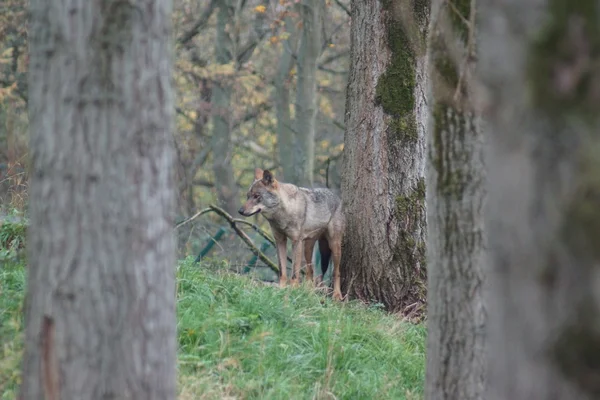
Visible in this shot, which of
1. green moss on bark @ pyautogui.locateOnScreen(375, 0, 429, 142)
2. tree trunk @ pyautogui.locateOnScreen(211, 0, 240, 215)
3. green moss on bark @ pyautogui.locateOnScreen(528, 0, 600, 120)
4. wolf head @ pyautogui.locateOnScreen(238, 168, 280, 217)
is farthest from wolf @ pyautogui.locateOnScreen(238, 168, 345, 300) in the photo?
tree trunk @ pyautogui.locateOnScreen(211, 0, 240, 215)

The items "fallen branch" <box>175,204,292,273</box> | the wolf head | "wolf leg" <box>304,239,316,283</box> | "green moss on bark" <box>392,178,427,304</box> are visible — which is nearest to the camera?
"green moss on bark" <box>392,178,427,304</box>

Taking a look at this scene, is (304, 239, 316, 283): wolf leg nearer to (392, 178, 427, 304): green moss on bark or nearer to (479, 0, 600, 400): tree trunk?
(392, 178, 427, 304): green moss on bark

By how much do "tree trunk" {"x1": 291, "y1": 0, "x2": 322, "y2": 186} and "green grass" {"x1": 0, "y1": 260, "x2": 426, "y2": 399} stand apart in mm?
10917

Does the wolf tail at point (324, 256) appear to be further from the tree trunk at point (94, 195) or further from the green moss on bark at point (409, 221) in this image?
the tree trunk at point (94, 195)

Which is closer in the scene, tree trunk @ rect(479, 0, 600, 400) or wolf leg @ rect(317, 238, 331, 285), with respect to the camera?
tree trunk @ rect(479, 0, 600, 400)

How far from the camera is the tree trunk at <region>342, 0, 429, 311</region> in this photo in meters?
9.90

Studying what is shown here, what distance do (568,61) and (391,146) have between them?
24.5 ft

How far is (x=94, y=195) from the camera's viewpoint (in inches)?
149

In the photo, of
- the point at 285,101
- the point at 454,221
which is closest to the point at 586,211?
the point at 454,221

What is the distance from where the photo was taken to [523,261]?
8.46 feet

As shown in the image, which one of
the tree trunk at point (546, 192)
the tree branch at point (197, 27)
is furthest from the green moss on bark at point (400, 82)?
the tree branch at point (197, 27)

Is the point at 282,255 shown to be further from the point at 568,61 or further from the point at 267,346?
the point at 568,61

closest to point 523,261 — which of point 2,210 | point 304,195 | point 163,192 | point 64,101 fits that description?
point 163,192

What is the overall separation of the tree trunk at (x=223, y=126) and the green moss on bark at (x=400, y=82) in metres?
12.0
